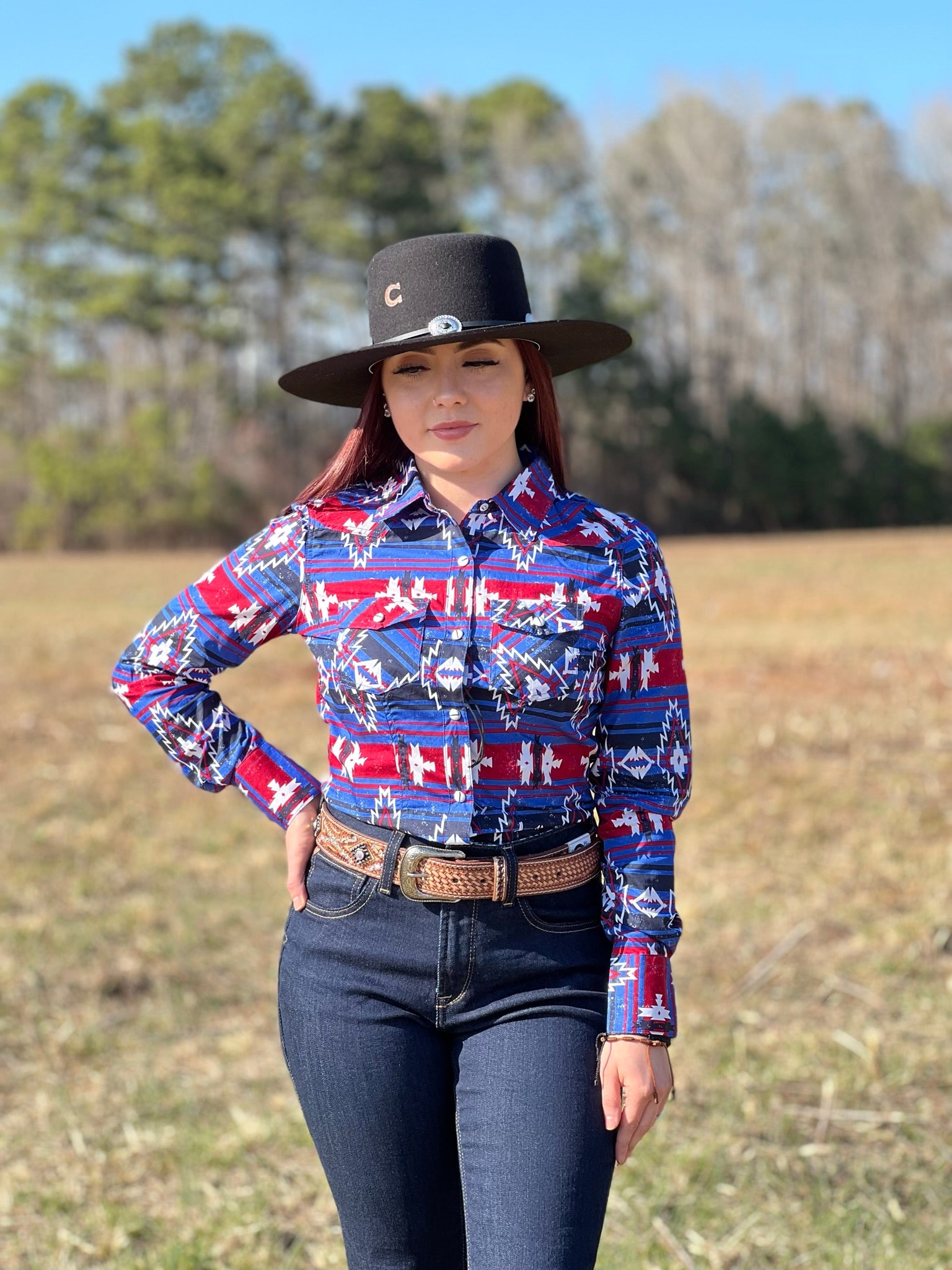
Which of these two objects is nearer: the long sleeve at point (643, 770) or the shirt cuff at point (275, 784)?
the long sleeve at point (643, 770)

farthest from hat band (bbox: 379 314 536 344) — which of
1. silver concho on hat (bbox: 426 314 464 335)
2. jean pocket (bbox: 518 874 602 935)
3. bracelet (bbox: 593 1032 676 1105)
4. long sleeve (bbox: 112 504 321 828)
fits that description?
bracelet (bbox: 593 1032 676 1105)

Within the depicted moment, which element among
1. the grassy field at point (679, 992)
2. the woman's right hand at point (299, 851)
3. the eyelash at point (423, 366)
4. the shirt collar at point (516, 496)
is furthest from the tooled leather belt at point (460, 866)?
the grassy field at point (679, 992)

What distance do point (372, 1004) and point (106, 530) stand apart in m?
27.9

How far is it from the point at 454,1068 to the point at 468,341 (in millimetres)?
1015

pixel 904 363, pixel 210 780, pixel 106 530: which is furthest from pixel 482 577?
pixel 904 363

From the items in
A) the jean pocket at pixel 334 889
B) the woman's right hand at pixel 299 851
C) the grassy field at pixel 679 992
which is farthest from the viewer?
the grassy field at pixel 679 992

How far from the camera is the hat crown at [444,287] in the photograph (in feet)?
6.42

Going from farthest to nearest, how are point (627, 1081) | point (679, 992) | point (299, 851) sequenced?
point (679, 992) < point (299, 851) < point (627, 1081)

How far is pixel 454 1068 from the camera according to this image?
1923 millimetres

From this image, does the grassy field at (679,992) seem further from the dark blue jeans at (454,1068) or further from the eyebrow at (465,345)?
the eyebrow at (465,345)

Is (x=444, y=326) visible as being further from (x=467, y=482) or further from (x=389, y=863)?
(x=389, y=863)

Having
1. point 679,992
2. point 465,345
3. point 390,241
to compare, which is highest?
point 390,241

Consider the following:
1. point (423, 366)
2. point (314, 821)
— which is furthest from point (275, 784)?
point (423, 366)

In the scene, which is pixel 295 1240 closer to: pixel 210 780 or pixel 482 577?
pixel 210 780
